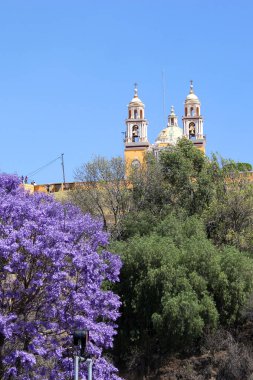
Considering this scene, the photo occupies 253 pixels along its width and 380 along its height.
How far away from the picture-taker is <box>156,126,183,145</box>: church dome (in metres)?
67.8

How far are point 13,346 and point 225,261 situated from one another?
9.35 metres

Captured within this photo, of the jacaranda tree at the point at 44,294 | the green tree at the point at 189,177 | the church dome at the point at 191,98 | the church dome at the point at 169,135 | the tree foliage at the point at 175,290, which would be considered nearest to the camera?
the jacaranda tree at the point at 44,294

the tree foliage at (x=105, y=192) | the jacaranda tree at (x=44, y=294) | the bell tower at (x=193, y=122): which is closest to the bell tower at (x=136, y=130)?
the bell tower at (x=193, y=122)

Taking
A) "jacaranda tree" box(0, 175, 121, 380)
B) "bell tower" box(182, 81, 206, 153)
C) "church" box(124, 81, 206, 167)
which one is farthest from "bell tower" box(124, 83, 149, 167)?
"jacaranda tree" box(0, 175, 121, 380)

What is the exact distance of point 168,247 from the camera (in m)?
26.2

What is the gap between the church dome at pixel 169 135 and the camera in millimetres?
67750

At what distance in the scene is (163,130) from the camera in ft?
233

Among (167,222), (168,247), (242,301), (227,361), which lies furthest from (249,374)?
(167,222)

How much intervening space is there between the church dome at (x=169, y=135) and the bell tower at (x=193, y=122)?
810mm

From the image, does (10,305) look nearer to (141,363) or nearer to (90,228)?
(90,228)

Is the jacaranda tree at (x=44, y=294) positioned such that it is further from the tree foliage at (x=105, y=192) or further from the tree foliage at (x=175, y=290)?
the tree foliage at (x=105, y=192)

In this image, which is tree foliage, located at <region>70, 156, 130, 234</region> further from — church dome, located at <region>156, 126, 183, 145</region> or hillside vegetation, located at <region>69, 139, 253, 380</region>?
church dome, located at <region>156, 126, 183, 145</region>

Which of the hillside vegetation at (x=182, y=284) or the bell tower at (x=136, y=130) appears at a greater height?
Result: the bell tower at (x=136, y=130)

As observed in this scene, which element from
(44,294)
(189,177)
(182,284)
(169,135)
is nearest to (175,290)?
(182,284)
